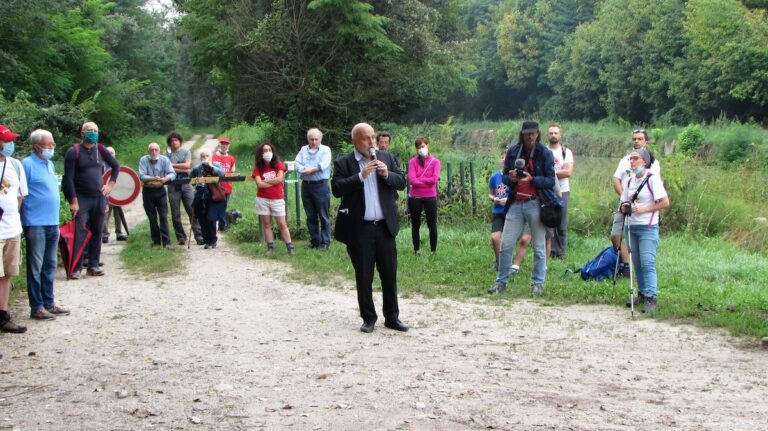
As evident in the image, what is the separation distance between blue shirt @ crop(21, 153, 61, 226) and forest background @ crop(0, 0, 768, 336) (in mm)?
4710

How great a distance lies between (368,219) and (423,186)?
4605mm

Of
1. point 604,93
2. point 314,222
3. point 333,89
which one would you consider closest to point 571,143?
point 604,93

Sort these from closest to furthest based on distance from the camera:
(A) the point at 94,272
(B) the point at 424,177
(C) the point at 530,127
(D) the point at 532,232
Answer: (C) the point at 530,127, (D) the point at 532,232, (A) the point at 94,272, (B) the point at 424,177

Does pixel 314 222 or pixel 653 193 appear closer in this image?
pixel 653 193

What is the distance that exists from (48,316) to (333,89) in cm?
2604

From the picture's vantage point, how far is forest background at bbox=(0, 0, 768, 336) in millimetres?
15555

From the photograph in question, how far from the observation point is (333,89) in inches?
1339

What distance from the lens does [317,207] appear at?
43.8ft

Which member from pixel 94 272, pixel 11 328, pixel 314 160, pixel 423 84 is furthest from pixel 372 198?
pixel 423 84

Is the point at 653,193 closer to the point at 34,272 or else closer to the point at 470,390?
the point at 470,390

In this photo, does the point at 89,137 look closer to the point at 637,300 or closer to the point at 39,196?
the point at 39,196

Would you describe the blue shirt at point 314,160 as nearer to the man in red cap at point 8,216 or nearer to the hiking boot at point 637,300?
the man in red cap at point 8,216

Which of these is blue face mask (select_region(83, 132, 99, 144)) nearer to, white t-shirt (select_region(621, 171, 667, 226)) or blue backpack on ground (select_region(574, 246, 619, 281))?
blue backpack on ground (select_region(574, 246, 619, 281))

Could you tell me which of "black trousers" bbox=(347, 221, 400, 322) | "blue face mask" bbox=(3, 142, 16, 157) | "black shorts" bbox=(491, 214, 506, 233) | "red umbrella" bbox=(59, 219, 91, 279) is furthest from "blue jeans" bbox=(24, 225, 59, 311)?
"black shorts" bbox=(491, 214, 506, 233)
